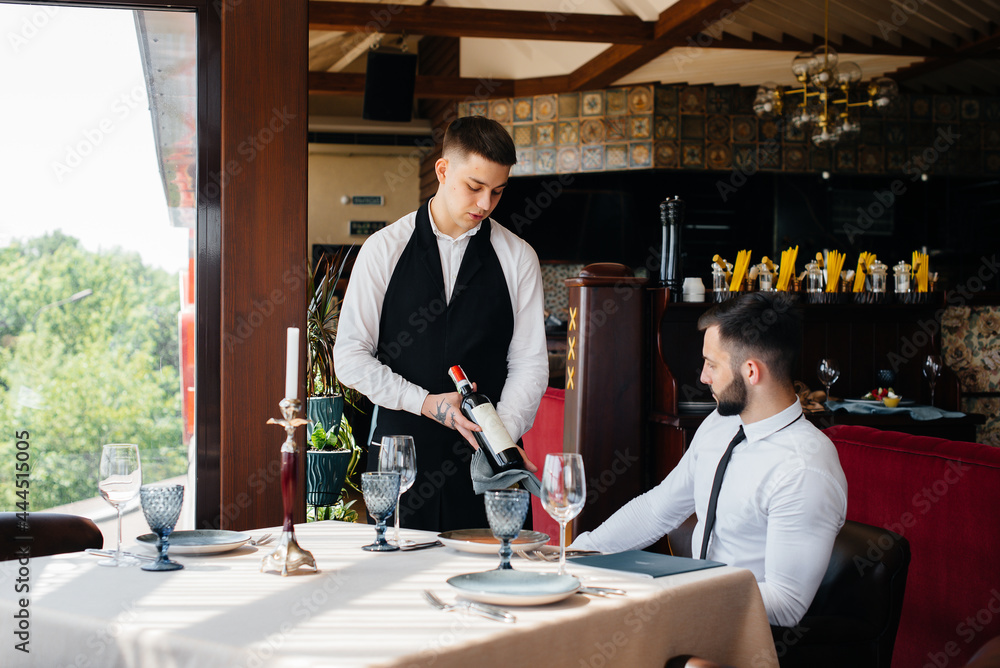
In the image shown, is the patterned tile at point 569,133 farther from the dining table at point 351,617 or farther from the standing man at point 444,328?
the dining table at point 351,617

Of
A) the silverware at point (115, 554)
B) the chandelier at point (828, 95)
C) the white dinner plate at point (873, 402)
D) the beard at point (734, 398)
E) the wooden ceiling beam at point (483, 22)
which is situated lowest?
the silverware at point (115, 554)

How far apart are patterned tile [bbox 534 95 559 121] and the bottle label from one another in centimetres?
776

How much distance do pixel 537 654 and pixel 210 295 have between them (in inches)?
64.4

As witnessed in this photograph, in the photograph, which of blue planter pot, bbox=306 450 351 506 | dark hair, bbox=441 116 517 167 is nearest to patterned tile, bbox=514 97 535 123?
blue planter pot, bbox=306 450 351 506

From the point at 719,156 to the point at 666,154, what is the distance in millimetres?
566

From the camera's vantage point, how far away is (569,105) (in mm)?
9133

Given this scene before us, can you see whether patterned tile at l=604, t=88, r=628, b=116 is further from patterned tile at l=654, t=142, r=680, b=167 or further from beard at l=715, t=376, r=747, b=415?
beard at l=715, t=376, r=747, b=415

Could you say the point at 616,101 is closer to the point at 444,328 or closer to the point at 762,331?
the point at 444,328

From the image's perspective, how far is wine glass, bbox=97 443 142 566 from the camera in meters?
1.53

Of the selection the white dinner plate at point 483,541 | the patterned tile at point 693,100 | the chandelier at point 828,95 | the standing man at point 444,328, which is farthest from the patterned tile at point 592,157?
the white dinner plate at point 483,541

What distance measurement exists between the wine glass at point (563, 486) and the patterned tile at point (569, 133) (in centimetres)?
797

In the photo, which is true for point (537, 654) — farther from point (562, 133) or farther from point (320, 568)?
point (562, 133)

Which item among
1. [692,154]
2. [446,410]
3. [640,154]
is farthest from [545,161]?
[446,410]

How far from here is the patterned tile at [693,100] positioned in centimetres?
883
